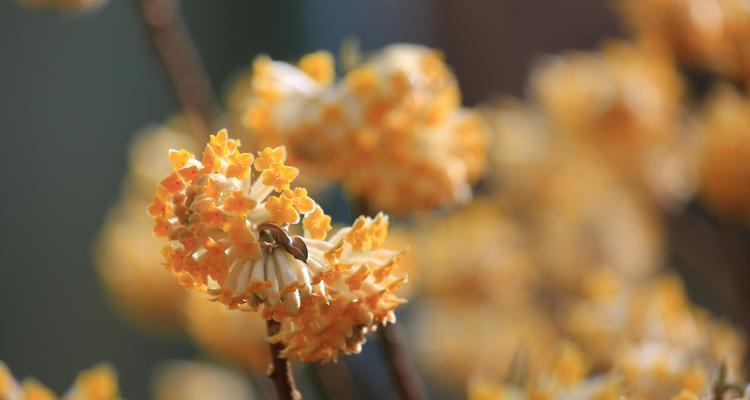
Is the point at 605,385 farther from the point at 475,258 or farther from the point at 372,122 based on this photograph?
the point at 475,258

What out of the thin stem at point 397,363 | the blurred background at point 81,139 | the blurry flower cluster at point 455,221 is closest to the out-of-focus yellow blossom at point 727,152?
the blurry flower cluster at point 455,221

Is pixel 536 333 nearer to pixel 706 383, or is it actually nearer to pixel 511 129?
pixel 511 129

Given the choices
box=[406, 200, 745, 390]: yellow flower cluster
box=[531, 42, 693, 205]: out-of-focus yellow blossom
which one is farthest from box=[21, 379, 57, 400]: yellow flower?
box=[531, 42, 693, 205]: out-of-focus yellow blossom

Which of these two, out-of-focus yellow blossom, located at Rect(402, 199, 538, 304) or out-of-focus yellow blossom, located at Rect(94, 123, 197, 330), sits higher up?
out-of-focus yellow blossom, located at Rect(94, 123, 197, 330)

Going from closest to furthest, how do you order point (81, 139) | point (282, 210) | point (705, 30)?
1. point (282, 210)
2. point (705, 30)
3. point (81, 139)

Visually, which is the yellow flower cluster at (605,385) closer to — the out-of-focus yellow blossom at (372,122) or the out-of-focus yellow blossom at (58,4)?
the out-of-focus yellow blossom at (372,122)

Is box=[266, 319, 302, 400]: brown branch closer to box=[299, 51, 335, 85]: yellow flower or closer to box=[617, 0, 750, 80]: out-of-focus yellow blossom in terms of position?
box=[299, 51, 335, 85]: yellow flower

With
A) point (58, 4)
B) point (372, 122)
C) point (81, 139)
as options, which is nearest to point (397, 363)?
point (372, 122)
